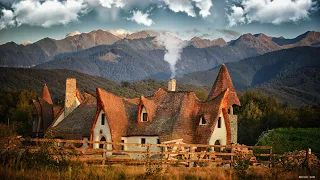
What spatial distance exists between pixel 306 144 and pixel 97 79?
139122mm

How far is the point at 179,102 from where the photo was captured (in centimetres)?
3969

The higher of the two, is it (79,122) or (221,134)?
(79,122)

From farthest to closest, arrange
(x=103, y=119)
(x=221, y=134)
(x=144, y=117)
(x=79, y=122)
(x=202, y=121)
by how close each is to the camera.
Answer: (x=79, y=122)
(x=144, y=117)
(x=103, y=119)
(x=202, y=121)
(x=221, y=134)

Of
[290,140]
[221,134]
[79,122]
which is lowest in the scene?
[290,140]

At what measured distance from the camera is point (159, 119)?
129 feet

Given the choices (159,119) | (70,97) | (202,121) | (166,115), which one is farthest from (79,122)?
(202,121)

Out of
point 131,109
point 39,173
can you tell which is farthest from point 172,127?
point 39,173

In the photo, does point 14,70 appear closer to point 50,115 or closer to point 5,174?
point 50,115

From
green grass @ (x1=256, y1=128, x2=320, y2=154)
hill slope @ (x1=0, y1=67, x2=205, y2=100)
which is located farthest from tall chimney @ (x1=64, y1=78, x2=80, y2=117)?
hill slope @ (x1=0, y1=67, x2=205, y2=100)

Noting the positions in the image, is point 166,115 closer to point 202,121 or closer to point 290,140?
point 202,121

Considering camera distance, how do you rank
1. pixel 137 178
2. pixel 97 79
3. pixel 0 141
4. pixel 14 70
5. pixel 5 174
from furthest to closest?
1. pixel 97 79
2. pixel 14 70
3. pixel 0 141
4. pixel 137 178
5. pixel 5 174

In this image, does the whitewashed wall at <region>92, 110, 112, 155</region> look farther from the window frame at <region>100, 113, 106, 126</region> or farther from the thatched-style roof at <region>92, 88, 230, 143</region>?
the thatched-style roof at <region>92, 88, 230, 143</region>

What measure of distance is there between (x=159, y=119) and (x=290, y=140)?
15258 mm

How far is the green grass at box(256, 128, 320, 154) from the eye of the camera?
43094 millimetres
